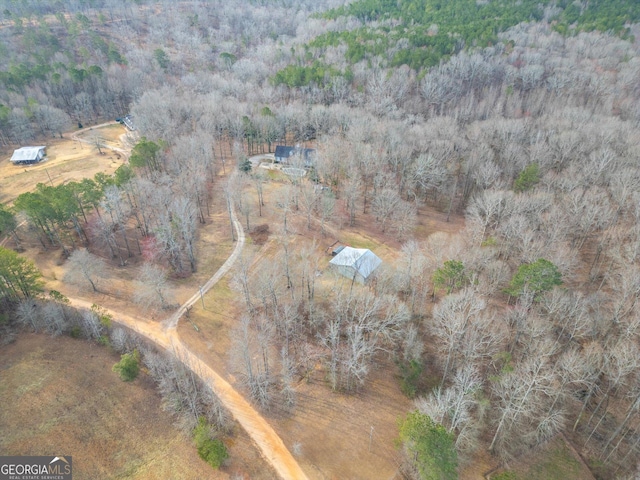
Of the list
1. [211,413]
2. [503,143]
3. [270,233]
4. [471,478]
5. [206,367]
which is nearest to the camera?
[471,478]

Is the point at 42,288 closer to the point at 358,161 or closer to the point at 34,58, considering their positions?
the point at 358,161

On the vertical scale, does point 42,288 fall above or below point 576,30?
below

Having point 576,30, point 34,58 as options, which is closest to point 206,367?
point 34,58

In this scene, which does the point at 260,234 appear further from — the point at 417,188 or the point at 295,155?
the point at 417,188

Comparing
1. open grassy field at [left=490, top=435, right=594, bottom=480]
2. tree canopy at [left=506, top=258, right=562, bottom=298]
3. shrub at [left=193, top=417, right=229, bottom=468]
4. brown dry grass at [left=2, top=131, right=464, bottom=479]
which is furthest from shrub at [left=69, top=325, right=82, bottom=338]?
tree canopy at [left=506, top=258, right=562, bottom=298]

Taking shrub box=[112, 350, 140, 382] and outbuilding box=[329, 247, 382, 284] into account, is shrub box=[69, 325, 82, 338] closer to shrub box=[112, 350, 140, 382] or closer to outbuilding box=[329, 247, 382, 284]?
shrub box=[112, 350, 140, 382]

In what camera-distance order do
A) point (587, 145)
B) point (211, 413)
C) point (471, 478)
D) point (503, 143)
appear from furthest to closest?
point (503, 143) → point (587, 145) → point (211, 413) → point (471, 478)
